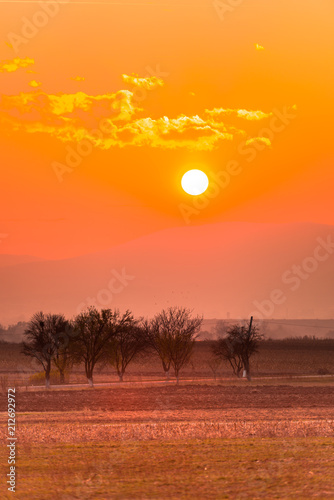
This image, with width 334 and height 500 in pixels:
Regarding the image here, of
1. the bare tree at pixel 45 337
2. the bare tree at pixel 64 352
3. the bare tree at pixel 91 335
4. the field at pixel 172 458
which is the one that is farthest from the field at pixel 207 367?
the field at pixel 172 458

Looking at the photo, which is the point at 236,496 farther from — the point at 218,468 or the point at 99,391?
the point at 99,391

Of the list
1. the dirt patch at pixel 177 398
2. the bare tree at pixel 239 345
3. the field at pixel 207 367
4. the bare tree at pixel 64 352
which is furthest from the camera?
the field at pixel 207 367

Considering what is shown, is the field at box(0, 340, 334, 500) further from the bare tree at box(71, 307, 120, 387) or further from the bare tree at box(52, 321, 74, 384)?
the bare tree at box(71, 307, 120, 387)

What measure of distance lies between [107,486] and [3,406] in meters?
27.2

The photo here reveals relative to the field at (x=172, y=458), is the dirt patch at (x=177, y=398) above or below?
above

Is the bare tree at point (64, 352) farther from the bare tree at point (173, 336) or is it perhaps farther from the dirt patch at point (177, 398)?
the dirt patch at point (177, 398)

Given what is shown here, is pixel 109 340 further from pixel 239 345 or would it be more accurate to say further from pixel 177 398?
pixel 177 398

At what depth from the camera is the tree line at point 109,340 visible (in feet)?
210

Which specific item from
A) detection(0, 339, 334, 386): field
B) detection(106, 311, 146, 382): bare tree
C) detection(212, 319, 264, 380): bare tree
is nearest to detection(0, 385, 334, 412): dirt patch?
detection(106, 311, 146, 382): bare tree

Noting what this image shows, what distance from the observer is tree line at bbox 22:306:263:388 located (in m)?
64.1

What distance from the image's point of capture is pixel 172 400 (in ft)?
143

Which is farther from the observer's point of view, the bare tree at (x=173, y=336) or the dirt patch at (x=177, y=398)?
the bare tree at (x=173, y=336)

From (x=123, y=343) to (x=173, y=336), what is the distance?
514 centimetres

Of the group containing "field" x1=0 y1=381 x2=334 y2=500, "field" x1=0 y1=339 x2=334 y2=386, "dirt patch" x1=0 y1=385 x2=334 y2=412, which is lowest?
"field" x1=0 y1=381 x2=334 y2=500
